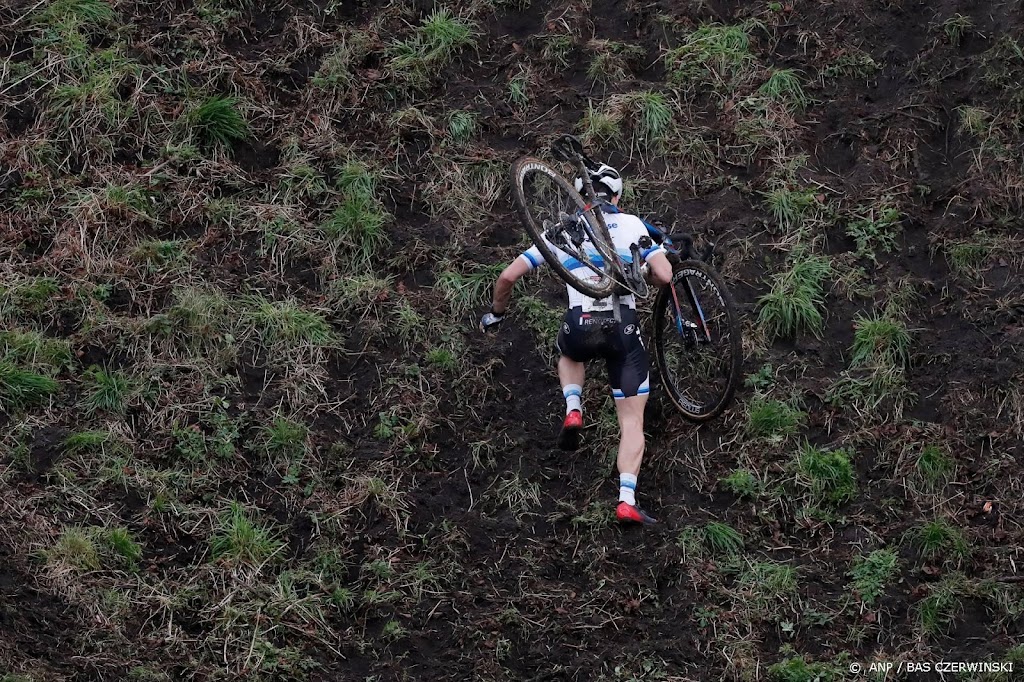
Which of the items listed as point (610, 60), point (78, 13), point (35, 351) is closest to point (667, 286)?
point (610, 60)

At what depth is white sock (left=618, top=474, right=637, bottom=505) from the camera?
878 cm

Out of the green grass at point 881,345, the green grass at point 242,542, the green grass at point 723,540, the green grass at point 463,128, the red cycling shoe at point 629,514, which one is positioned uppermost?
the green grass at point 463,128

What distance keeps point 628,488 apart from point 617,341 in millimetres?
1060

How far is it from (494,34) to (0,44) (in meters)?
4.72

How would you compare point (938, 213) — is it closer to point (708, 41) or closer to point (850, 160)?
point (850, 160)

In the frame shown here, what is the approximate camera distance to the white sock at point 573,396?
29.6 feet

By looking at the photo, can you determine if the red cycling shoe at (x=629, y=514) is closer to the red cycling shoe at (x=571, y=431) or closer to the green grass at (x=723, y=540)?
the green grass at (x=723, y=540)

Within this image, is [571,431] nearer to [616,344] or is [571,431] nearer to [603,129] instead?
[616,344]

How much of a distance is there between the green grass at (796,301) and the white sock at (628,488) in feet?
5.80

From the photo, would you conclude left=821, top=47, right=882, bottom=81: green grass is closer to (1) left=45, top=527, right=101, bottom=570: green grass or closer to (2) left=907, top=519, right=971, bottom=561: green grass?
(2) left=907, top=519, right=971, bottom=561: green grass

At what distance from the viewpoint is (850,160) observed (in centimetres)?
1076

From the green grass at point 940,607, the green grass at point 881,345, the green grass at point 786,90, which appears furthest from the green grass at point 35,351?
the green grass at point 940,607

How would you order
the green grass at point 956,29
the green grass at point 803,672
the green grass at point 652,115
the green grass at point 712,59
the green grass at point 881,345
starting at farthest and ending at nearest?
the green grass at point 712,59 < the green grass at point 956,29 < the green grass at point 652,115 < the green grass at point 881,345 < the green grass at point 803,672

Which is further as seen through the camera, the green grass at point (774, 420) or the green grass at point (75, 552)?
the green grass at point (774, 420)
